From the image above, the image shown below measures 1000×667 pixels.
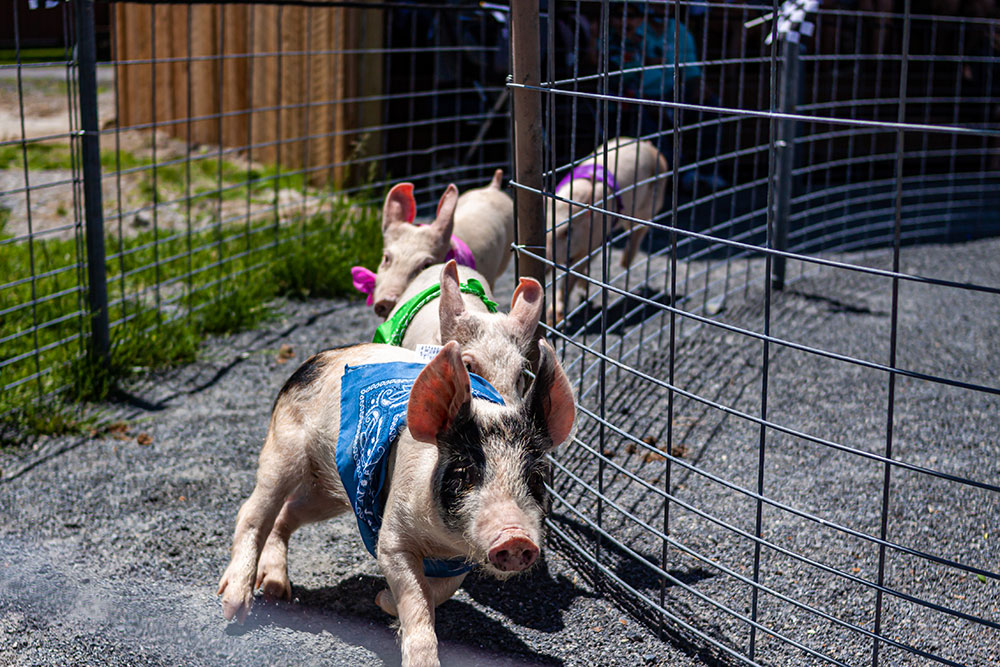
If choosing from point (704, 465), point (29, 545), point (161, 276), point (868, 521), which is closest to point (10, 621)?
point (29, 545)

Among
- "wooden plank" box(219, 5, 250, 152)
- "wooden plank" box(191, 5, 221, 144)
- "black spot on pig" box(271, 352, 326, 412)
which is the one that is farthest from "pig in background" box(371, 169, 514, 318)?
"wooden plank" box(191, 5, 221, 144)

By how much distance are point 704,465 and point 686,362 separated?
1132mm

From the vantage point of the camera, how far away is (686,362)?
4680 millimetres

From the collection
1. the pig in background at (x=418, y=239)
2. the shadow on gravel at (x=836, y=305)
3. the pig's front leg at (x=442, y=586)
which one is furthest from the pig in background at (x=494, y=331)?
the shadow on gravel at (x=836, y=305)

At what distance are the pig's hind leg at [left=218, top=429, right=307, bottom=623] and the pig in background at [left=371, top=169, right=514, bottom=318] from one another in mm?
1105

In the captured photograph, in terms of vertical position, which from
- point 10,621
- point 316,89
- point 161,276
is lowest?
point 10,621

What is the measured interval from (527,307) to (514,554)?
1.07 meters

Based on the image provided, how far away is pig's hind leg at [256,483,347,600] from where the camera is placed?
106 inches

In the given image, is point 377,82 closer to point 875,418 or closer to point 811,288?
point 811,288

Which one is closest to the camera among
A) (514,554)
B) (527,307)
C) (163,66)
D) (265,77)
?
(514,554)

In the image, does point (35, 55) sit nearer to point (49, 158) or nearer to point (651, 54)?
point (49, 158)

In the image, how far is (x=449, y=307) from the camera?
2834mm

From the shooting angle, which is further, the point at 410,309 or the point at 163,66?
the point at 163,66

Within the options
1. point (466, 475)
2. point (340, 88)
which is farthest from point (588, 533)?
point (340, 88)
